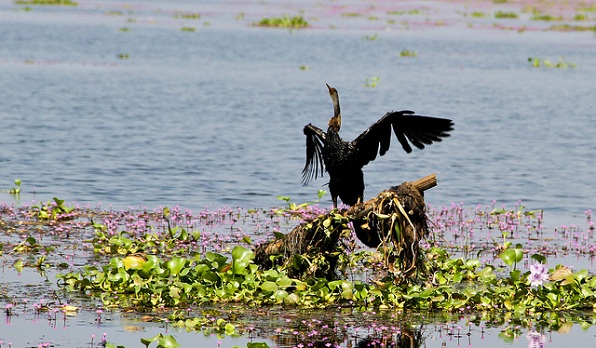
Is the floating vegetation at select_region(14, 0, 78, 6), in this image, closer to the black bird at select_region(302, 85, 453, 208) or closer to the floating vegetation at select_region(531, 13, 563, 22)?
the floating vegetation at select_region(531, 13, 563, 22)

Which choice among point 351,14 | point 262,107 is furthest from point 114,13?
point 262,107

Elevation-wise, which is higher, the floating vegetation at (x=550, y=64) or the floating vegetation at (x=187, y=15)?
the floating vegetation at (x=187, y=15)

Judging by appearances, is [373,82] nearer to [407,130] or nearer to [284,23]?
[284,23]

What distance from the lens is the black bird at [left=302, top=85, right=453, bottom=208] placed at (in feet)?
32.2

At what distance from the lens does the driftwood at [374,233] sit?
9.38m

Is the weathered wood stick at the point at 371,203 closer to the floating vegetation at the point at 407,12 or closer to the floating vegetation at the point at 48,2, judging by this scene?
the floating vegetation at the point at 48,2

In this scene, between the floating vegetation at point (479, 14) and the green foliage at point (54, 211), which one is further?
the floating vegetation at point (479, 14)

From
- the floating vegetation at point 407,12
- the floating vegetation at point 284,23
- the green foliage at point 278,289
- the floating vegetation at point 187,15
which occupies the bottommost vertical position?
the green foliage at point 278,289

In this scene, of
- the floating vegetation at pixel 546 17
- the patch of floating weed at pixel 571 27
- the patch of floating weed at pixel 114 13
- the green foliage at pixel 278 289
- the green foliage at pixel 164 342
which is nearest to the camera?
the green foliage at pixel 164 342

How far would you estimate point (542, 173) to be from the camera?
18.1 meters

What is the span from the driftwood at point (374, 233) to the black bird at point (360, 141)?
0.58 meters

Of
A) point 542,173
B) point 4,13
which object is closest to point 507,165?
point 542,173

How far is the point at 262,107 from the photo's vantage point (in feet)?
84.0

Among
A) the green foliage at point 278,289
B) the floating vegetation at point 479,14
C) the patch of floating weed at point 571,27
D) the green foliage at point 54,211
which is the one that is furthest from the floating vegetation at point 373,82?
the floating vegetation at point 479,14
